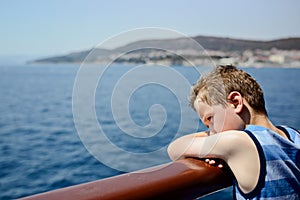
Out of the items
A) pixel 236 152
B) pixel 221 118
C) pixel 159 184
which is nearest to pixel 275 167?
pixel 236 152

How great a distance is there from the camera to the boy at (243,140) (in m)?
0.92

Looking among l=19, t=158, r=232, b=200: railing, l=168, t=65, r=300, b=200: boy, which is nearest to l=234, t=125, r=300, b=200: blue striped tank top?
l=168, t=65, r=300, b=200: boy

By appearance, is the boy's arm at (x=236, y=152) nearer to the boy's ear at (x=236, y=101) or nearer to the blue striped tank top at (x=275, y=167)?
the blue striped tank top at (x=275, y=167)

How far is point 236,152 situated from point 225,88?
22 centimetres

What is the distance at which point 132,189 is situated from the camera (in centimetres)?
74

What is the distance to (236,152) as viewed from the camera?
936 millimetres

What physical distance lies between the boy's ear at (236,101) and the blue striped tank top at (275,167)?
0.08 metres

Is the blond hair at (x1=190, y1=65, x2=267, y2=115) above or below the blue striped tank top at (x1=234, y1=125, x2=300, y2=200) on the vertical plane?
above

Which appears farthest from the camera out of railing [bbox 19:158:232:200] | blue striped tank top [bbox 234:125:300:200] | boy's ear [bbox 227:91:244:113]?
boy's ear [bbox 227:91:244:113]

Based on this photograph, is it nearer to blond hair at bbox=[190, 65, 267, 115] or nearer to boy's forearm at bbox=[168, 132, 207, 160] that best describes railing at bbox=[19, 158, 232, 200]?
boy's forearm at bbox=[168, 132, 207, 160]

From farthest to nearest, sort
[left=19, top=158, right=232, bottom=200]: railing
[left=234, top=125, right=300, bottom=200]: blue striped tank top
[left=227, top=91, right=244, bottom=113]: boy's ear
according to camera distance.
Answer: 1. [left=227, top=91, right=244, bottom=113]: boy's ear
2. [left=234, top=125, right=300, bottom=200]: blue striped tank top
3. [left=19, top=158, right=232, bottom=200]: railing

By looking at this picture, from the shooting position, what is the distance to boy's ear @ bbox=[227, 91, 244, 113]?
41.1 inches

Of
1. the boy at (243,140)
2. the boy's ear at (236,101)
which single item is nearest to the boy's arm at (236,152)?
the boy at (243,140)

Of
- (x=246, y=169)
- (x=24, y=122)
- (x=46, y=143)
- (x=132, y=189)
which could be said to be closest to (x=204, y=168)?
(x=246, y=169)
